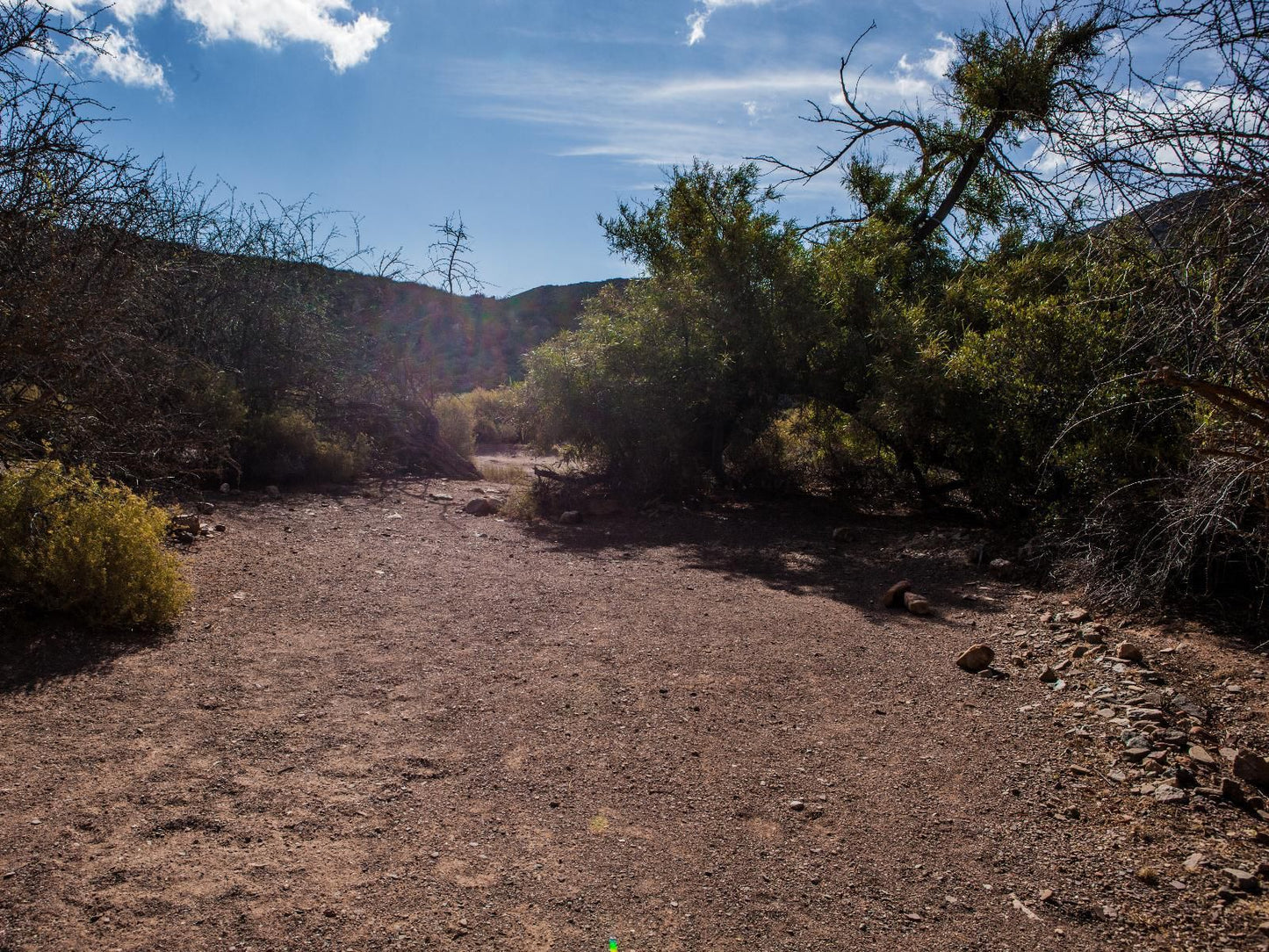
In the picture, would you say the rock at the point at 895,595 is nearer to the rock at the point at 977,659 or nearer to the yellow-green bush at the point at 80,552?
the rock at the point at 977,659

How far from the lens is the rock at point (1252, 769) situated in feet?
10.7

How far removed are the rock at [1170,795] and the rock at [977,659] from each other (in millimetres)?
1600

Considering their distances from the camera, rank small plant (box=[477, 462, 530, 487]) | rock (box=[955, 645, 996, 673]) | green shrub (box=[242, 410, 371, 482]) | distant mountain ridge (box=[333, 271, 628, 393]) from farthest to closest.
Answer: distant mountain ridge (box=[333, 271, 628, 393])
small plant (box=[477, 462, 530, 487])
green shrub (box=[242, 410, 371, 482])
rock (box=[955, 645, 996, 673])

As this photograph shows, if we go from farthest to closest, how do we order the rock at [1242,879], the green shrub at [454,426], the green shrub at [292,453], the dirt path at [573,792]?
the green shrub at [454,426]
the green shrub at [292,453]
the rock at [1242,879]
the dirt path at [573,792]

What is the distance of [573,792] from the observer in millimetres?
3379

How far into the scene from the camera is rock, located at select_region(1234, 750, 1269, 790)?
325 cm

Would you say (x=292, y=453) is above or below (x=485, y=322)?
below

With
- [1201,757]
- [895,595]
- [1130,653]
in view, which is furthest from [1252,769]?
[895,595]

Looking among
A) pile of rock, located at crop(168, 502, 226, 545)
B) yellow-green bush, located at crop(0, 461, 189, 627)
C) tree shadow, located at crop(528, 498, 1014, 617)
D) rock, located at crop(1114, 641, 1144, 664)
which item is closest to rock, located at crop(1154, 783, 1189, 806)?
rock, located at crop(1114, 641, 1144, 664)

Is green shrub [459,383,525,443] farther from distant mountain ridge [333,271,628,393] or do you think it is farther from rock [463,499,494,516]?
rock [463,499,494,516]

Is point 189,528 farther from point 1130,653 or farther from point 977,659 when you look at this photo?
point 1130,653

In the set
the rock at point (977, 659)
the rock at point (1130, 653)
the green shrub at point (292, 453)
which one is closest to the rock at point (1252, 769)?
the rock at point (1130, 653)

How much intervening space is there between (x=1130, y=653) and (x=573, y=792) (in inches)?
129

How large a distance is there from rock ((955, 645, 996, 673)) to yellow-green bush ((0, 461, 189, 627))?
16.2 feet
